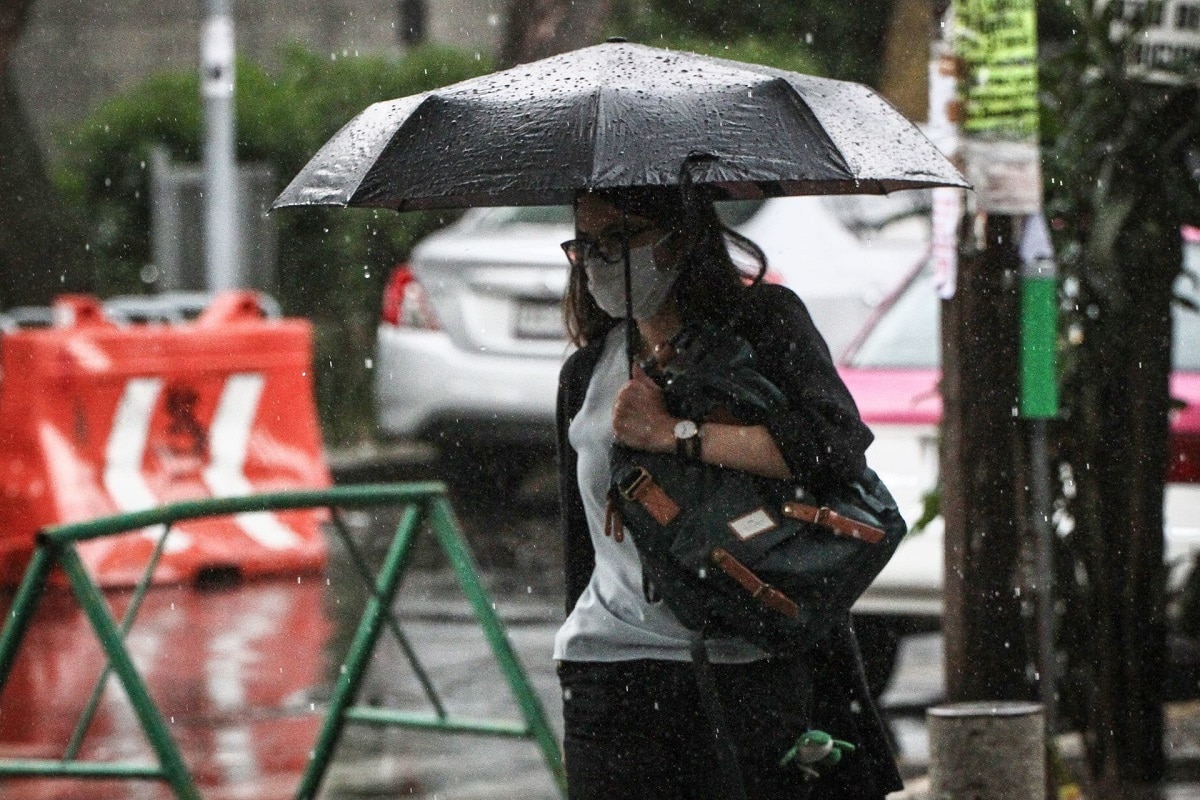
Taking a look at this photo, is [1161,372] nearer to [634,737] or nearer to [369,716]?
[369,716]

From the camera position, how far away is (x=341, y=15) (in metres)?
26.4

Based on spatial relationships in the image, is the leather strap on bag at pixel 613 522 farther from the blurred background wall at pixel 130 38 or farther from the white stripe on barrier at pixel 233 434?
the blurred background wall at pixel 130 38

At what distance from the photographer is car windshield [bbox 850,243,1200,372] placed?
759 centimetres

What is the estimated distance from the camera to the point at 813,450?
3322 mm

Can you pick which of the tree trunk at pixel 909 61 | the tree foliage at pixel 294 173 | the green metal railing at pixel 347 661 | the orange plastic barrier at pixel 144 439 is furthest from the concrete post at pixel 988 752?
the tree trunk at pixel 909 61

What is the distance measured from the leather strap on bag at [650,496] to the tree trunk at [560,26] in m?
9.86

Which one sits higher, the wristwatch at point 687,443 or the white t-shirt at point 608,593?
the wristwatch at point 687,443

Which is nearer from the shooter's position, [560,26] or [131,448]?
[131,448]

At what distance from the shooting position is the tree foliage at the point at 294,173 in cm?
1677

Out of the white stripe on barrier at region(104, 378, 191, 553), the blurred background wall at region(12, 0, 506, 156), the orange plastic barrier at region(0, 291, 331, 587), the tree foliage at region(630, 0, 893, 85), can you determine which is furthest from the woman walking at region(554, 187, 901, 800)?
the blurred background wall at region(12, 0, 506, 156)

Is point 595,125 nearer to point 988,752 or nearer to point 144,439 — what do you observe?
point 988,752

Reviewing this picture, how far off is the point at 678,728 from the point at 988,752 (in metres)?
1.41

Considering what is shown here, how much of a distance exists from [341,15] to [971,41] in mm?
21902

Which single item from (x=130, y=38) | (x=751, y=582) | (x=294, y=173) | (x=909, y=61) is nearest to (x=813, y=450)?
(x=751, y=582)
